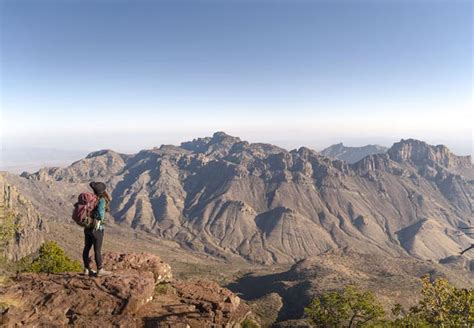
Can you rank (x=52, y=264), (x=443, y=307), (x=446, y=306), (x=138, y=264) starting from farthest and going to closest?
1. (x=52, y=264)
2. (x=138, y=264)
3. (x=446, y=306)
4. (x=443, y=307)

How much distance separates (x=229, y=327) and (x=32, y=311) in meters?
15.1

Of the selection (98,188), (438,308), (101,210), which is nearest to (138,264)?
(101,210)

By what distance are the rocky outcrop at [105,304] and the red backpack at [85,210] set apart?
17.7ft

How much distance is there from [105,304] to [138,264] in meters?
15.9

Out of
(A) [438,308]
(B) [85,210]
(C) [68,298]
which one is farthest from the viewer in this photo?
(A) [438,308]

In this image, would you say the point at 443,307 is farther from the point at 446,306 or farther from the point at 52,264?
the point at 52,264

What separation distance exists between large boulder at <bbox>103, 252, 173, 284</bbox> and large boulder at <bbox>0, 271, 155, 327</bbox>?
34.5ft

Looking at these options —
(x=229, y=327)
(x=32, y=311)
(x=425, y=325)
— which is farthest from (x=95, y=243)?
(x=425, y=325)

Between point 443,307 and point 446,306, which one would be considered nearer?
point 443,307

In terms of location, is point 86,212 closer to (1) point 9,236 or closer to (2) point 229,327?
(2) point 229,327

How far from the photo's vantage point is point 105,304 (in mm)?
26719

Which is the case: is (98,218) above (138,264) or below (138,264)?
above

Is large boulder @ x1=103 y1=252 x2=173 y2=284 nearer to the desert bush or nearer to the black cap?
the black cap

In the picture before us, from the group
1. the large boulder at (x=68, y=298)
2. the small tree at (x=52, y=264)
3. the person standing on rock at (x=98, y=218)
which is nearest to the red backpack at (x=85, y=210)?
the person standing on rock at (x=98, y=218)
